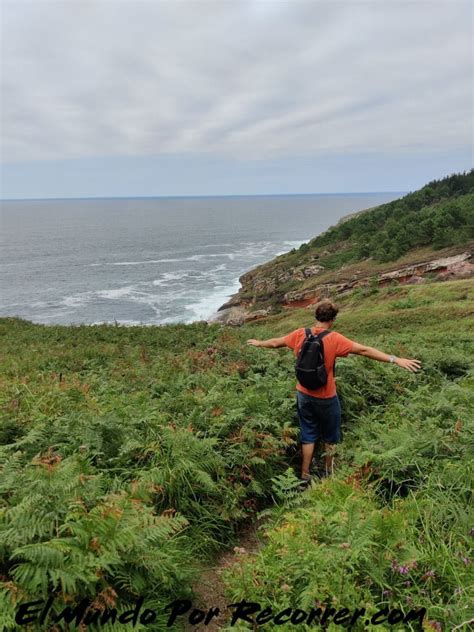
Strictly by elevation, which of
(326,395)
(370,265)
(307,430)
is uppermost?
(370,265)

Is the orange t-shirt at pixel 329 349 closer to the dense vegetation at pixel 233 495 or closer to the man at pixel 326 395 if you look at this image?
the man at pixel 326 395

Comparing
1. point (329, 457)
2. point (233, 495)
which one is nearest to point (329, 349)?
point (329, 457)

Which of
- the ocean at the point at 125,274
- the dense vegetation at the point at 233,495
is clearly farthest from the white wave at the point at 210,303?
the dense vegetation at the point at 233,495

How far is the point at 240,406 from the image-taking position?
6.27m

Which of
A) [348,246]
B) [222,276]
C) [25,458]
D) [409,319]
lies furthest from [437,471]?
[222,276]

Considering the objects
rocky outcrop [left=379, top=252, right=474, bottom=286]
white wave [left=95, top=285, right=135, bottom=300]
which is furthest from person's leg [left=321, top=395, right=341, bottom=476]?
white wave [left=95, top=285, right=135, bottom=300]

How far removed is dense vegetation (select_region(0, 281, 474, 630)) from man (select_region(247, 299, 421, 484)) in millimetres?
271

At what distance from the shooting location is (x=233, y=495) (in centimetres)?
467

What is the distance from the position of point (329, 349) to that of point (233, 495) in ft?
6.65

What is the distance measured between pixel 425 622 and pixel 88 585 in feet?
7.03

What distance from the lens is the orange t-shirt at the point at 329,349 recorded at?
520cm

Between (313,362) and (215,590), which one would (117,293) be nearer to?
(313,362)

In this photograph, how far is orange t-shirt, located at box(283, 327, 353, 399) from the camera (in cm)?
520

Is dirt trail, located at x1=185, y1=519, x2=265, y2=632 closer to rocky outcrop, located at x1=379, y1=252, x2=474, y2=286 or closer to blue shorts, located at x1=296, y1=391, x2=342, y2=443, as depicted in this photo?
blue shorts, located at x1=296, y1=391, x2=342, y2=443
